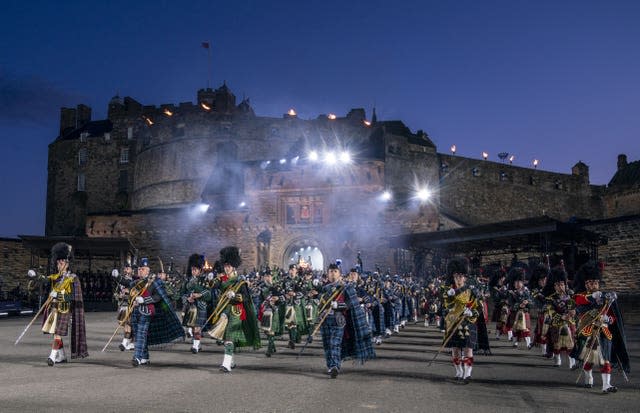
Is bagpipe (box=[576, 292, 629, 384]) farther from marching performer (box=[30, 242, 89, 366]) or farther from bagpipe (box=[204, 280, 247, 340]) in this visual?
marching performer (box=[30, 242, 89, 366])

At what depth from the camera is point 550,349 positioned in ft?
42.2

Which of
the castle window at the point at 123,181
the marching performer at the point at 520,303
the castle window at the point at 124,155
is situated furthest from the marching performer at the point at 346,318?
the castle window at the point at 124,155

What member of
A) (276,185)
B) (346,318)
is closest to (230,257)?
(346,318)

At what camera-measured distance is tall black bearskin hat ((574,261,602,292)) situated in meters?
9.97

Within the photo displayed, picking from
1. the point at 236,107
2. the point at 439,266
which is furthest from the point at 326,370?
the point at 236,107

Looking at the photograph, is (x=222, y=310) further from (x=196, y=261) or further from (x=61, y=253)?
(x=196, y=261)

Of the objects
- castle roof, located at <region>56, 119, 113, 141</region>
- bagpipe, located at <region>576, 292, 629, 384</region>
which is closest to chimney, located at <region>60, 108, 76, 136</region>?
castle roof, located at <region>56, 119, 113, 141</region>

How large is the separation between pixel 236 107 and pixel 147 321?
4876 centimetres

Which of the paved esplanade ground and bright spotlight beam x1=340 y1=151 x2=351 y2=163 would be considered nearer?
the paved esplanade ground

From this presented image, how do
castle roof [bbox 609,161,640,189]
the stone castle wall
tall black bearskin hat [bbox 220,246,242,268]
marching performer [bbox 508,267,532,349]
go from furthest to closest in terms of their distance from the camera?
castle roof [bbox 609,161,640,189], the stone castle wall, marching performer [bbox 508,267,532,349], tall black bearskin hat [bbox 220,246,242,268]

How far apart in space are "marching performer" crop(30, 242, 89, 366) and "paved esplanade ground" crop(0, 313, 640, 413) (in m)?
0.32

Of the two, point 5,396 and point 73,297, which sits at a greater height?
point 73,297

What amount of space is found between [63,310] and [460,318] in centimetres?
735

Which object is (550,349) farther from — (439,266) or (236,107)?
(236,107)
